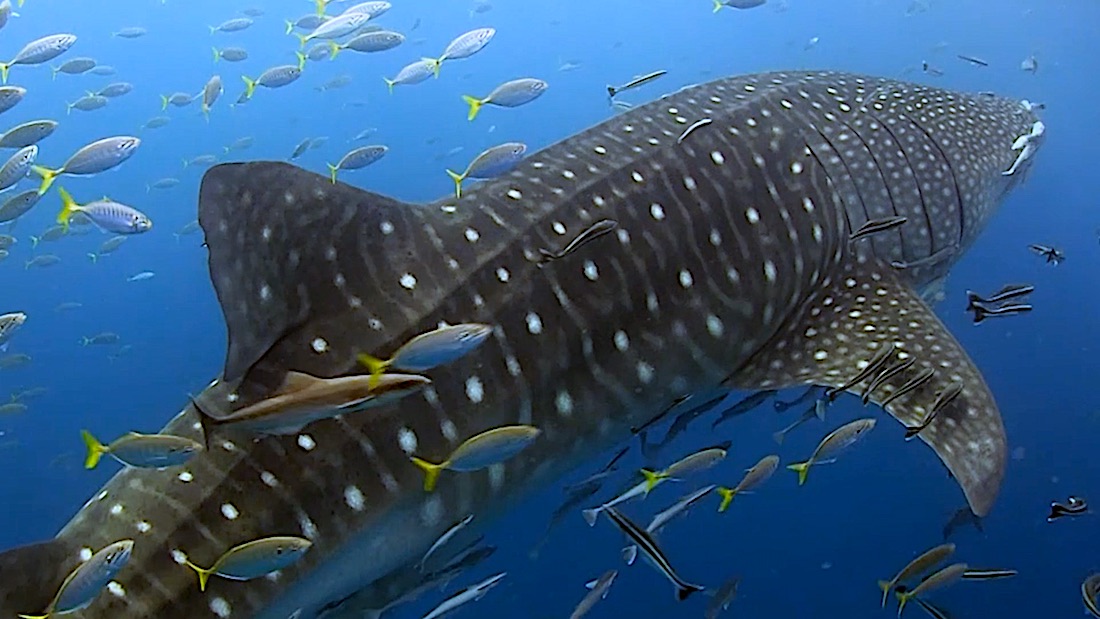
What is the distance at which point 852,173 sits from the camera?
158 inches

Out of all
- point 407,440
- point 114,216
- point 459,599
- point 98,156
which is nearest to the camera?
point 407,440

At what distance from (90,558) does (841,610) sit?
6258mm

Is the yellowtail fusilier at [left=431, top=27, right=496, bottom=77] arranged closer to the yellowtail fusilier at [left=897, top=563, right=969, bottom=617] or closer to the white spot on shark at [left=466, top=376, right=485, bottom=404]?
the white spot on shark at [left=466, top=376, right=485, bottom=404]

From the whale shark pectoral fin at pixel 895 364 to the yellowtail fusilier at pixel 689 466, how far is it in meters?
0.43

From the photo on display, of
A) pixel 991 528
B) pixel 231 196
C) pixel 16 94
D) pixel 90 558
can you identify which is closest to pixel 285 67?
pixel 16 94

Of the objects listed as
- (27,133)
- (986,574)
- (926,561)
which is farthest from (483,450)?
(27,133)

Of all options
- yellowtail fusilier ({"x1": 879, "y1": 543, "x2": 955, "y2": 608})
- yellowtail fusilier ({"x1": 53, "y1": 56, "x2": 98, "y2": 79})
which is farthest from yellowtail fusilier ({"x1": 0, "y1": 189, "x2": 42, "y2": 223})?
yellowtail fusilier ({"x1": 879, "y1": 543, "x2": 955, "y2": 608})

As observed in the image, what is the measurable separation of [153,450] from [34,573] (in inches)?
15.1

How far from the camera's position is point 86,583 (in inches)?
83.7

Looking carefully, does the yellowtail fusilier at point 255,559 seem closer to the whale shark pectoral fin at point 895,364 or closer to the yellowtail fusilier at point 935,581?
the whale shark pectoral fin at point 895,364

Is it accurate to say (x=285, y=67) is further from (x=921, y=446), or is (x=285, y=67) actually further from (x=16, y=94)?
(x=921, y=446)

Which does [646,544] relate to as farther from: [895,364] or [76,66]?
[76,66]

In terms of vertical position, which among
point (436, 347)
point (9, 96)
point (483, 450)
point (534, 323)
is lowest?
point (483, 450)

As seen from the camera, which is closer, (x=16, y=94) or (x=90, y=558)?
(x=90, y=558)
